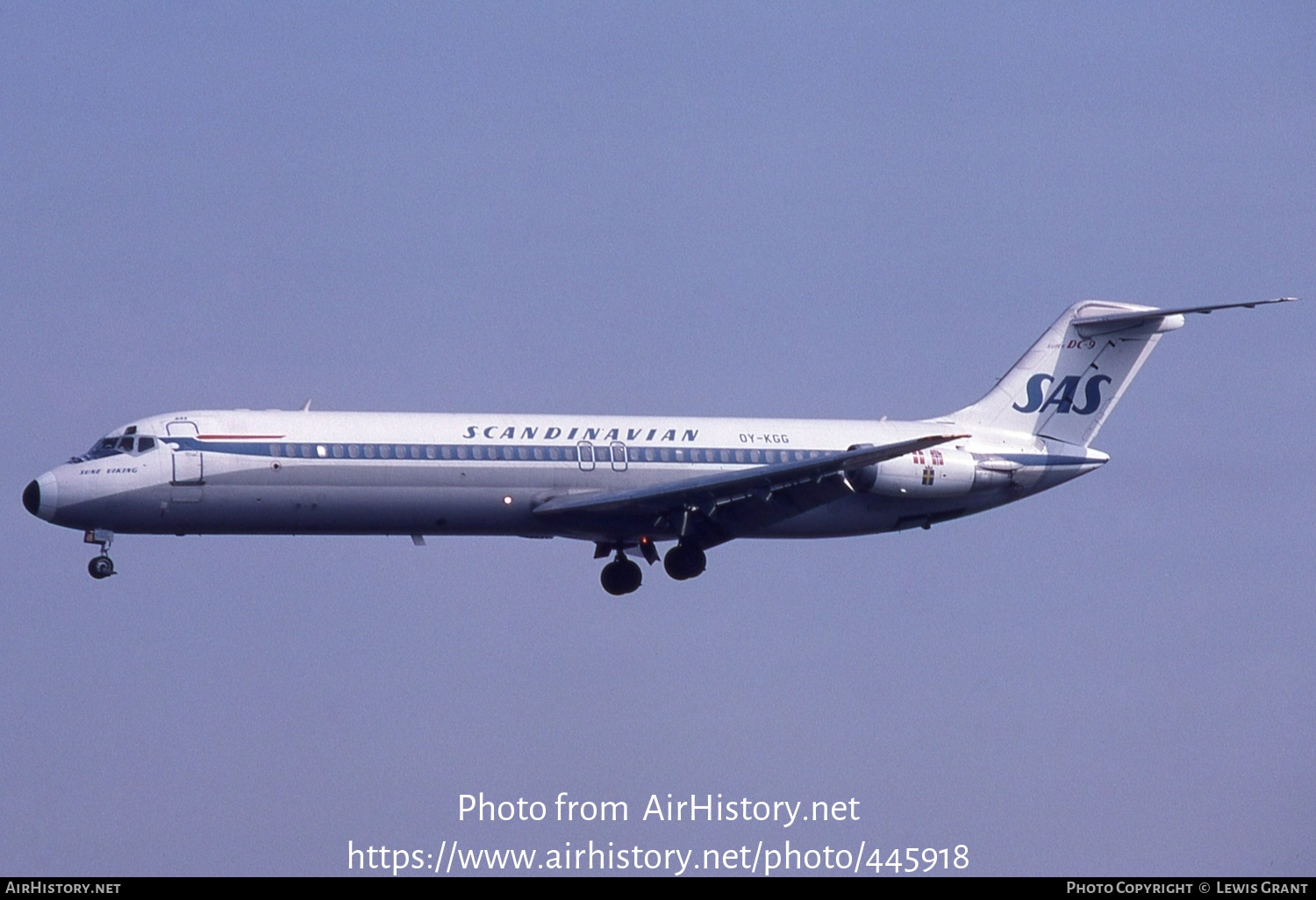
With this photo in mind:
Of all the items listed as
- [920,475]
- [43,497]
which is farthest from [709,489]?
[43,497]

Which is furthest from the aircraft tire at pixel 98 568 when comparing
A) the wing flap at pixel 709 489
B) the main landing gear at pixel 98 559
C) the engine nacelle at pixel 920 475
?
the engine nacelle at pixel 920 475

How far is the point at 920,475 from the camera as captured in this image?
4731cm

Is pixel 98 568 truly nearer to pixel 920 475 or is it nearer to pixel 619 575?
pixel 619 575

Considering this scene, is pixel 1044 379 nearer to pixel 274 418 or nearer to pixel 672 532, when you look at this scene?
pixel 672 532

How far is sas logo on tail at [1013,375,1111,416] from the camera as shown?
51219 millimetres

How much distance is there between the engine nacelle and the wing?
56 centimetres

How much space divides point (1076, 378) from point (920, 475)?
6.55 meters

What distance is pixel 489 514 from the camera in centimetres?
4525

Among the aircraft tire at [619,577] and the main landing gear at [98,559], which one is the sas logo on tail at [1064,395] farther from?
the main landing gear at [98,559]

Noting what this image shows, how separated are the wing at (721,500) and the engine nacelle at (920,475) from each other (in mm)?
561

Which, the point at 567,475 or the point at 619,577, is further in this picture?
the point at 619,577

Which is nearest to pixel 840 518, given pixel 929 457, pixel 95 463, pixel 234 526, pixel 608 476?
pixel 929 457

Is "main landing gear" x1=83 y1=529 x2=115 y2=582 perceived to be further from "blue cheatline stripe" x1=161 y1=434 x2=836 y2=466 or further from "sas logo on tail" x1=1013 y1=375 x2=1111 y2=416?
"sas logo on tail" x1=1013 y1=375 x2=1111 y2=416

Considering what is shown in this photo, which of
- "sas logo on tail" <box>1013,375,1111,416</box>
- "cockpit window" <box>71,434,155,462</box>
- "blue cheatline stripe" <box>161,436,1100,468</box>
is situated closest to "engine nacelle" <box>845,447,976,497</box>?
"blue cheatline stripe" <box>161,436,1100,468</box>
